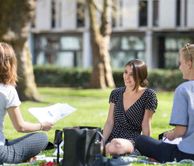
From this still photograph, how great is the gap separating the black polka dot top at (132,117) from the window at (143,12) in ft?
116

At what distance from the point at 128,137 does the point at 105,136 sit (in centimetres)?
27

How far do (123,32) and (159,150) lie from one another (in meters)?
37.1

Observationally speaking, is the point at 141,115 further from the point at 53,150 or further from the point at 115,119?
the point at 53,150

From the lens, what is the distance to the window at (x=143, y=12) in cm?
4217

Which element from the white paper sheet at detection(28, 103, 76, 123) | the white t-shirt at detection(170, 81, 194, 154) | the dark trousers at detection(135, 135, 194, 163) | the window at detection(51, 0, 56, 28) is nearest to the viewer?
the white t-shirt at detection(170, 81, 194, 154)

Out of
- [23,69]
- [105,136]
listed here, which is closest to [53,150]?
[105,136]

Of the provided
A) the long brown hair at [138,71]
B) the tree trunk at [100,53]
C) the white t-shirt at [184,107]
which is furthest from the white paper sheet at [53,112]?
the tree trunk at [100,53]

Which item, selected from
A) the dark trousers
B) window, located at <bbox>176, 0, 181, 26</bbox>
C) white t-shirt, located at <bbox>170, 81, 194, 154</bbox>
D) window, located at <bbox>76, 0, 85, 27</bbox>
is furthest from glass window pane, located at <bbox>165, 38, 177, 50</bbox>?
white t-shirt, located at <bbox>170, 81, 194, 154</bbox>

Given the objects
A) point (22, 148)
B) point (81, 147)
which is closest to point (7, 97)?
point (22, 148)

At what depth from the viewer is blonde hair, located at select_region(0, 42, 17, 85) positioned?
6.03 m

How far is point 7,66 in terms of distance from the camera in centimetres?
603

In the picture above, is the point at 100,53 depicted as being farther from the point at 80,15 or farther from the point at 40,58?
the point at 40,58

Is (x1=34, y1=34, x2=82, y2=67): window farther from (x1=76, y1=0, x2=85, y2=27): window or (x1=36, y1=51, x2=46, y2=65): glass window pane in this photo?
(x1=76, y1=0, x2=85, y2=27): window

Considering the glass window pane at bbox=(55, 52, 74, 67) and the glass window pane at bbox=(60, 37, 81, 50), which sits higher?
the glass window pane at bbox=(60, 37, 81, 50)
